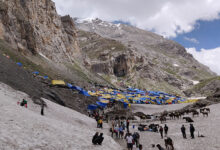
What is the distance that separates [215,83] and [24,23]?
121 m

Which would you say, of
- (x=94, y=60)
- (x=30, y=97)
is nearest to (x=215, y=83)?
(x=94, y=60)

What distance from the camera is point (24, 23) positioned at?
58031 millimetres

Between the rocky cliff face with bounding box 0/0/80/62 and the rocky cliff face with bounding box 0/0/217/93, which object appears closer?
the rocky cliff face with bounding box 0/0/80/62

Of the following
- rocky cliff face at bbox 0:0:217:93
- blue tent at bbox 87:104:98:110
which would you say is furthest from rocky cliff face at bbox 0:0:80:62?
blue tent at bbox 87:104:98:110

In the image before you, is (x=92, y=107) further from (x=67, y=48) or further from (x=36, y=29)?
(x=67, y=48)

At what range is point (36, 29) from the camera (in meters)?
70.1

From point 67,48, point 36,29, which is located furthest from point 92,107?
point 67,48

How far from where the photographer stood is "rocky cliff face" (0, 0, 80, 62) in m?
52.7

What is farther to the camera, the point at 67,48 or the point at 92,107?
the point at 67,48

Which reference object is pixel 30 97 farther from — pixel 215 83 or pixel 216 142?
pixel 215 83

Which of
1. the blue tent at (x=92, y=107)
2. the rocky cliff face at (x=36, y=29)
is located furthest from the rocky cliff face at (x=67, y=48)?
the blue tent at (x=92, y=107)

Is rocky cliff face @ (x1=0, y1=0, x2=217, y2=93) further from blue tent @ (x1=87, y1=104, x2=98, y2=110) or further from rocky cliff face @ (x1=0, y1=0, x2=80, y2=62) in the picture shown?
blue tent @ (x1=87, y1=104, x2=98, y2=110)

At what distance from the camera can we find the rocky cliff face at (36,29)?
5266 centimetres

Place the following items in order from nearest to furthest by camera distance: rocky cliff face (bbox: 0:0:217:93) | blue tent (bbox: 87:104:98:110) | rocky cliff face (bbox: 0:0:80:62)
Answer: blue tent (bbox: 87:104:98:110) < rocky cliff face (bbox: 0:0:80:62) < rocky cliff face (bbox: 0:0:217:93)
